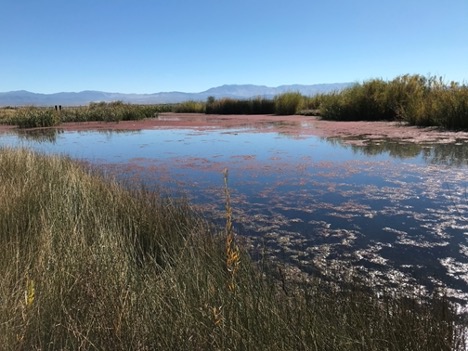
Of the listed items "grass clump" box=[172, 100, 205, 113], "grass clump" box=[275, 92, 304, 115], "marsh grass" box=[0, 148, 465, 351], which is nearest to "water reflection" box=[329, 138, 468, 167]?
"marsh grass" box=[0, 148, 465, 351]

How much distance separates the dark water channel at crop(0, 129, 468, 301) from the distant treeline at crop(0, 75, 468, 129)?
10.4ft

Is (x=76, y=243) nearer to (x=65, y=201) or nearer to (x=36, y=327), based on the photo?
(x=36, y=327)

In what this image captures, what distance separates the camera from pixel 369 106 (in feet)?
52.6

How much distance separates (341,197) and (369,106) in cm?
1233

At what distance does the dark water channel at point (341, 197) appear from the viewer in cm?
306

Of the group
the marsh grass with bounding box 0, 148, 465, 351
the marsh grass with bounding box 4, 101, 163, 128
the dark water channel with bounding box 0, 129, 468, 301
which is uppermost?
the marsh grass with bounding box 4, 101, 163, 128

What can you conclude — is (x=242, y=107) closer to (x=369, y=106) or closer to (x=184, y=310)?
(x=369, y=106)

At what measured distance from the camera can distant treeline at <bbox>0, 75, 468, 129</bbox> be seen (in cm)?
1141

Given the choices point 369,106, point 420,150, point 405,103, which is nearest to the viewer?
point 420,150

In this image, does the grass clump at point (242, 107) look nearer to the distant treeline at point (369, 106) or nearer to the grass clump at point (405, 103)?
the distant treeline at point (369, 106)

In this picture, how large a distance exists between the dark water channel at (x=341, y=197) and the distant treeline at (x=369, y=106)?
3173 millimetres

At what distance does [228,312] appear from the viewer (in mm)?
1740

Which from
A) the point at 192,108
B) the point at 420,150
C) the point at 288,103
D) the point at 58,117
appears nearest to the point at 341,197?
the point at 420,150

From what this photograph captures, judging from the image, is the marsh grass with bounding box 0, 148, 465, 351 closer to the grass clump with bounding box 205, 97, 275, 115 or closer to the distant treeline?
the distant treeline
